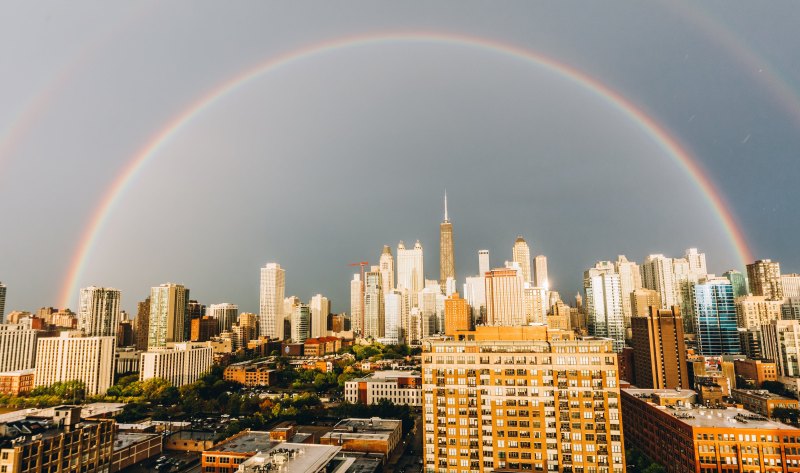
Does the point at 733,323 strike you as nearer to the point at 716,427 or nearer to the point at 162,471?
the point at 716,427

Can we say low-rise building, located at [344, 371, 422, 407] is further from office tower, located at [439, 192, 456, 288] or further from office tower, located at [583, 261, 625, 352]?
office tower, located at [439, 192, 456, 288]

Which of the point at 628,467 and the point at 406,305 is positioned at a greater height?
the point at 406,305

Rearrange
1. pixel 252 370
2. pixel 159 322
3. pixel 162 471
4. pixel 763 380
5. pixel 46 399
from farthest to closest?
pixel 159 322
pixel 252 370
pixel 763 380
pixel 46 399
pixel 162 471

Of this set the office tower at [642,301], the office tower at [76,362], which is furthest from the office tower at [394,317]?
the office tower at [76,362]

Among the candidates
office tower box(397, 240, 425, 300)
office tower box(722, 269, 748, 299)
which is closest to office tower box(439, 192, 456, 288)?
office tower box(397, 240, 425, 300)

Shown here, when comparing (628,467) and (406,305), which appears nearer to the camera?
(628,467)

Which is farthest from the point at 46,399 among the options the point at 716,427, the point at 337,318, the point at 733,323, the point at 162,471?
the point at 337,318
